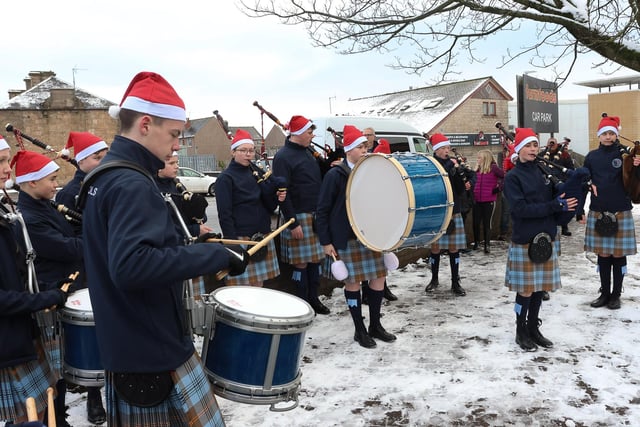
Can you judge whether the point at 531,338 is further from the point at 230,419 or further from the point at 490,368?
the point at 230,419

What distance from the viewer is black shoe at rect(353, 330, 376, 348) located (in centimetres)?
383

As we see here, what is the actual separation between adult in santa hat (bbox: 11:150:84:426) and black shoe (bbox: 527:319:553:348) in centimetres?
310

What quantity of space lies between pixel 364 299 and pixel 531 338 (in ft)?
5.41

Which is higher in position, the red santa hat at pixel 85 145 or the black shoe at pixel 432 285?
the red santa hat at pixel 85 145

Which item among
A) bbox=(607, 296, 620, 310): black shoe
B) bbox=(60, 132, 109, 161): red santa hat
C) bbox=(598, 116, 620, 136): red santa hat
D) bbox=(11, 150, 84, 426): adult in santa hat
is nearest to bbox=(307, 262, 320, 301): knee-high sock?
bbox=(60, 132, 109, 161): red santa hat

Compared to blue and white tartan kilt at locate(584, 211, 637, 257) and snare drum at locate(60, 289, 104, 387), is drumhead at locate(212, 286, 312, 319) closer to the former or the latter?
snare drum at locate(60, 289, 104, 387)

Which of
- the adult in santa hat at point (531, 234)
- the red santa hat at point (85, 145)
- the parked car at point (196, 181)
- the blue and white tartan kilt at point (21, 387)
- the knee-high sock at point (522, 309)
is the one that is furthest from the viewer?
the parked car at point (196, 181)

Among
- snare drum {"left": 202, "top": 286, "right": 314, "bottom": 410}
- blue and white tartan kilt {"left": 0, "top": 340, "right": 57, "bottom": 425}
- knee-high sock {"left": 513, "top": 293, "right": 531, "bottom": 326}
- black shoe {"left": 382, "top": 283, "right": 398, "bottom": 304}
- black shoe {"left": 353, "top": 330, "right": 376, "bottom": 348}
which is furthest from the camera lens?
black shoe {"left": 382, "top": 283, "right": 398, "bottom": 304}

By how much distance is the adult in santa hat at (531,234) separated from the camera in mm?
3586

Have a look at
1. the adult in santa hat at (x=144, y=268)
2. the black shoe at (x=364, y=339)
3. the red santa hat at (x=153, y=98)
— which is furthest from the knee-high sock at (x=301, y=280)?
the red santa hat at (x=153, y=98)

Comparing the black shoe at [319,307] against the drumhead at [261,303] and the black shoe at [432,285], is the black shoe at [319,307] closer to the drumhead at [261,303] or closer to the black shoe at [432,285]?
the black shoe at [432,285]

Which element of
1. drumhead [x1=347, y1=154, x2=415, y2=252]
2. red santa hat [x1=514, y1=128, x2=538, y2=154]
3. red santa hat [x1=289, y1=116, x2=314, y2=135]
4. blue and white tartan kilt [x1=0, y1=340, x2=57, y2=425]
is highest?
red santa hat [x1=289, y1=116, x2=314, y2=135]

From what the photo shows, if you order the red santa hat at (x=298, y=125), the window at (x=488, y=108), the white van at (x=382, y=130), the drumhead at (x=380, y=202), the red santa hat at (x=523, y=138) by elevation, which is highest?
the window at (x=488, y=108)

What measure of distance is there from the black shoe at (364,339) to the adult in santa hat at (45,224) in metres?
2.05
